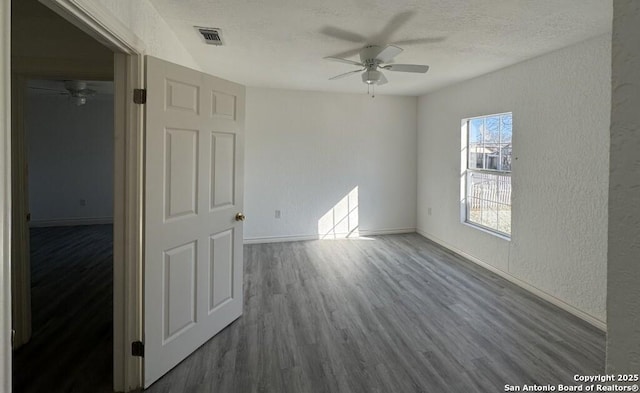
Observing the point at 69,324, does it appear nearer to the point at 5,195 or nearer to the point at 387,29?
the point at 5,195

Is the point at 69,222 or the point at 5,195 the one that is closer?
the point at 5,195

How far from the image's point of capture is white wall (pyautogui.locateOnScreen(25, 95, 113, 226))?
6293 millimetres

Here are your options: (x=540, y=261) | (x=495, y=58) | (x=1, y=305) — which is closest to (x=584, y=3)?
(x=495, y=58)

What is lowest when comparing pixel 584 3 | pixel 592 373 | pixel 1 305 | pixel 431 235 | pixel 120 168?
pixel 592 373

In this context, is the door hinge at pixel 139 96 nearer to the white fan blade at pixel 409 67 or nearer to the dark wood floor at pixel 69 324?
the dark wood floor at pixel 69 324

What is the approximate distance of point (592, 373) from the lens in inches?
84.4

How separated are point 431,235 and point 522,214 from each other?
2009 mm

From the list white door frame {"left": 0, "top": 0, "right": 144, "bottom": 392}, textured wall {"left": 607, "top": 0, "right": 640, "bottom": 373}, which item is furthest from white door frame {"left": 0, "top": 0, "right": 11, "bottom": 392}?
textured wall {"left": 607, "top": 0, "right": 640, "bottom": 373}

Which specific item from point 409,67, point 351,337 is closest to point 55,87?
point 409,67

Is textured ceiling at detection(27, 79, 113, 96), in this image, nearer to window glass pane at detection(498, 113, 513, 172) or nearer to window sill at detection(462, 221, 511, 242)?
window glass pane at detection(498, 113, 513, 172)

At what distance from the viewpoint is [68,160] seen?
6500 millimetres

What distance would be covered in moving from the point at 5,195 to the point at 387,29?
2655mm

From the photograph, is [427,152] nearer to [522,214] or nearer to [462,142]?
[462,142]

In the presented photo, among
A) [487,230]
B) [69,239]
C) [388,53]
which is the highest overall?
[388,53]
